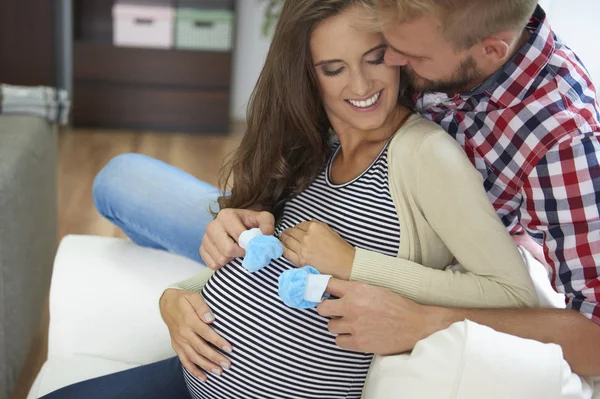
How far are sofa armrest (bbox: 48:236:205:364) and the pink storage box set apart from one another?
254 centimetres

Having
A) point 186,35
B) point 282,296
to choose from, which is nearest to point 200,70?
point 186,35

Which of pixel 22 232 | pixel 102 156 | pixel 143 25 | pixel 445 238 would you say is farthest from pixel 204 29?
pixel 445 238

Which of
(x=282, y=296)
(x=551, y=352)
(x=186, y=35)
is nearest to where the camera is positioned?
(x=551, y=352)

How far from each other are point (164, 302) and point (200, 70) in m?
Result: 2.89

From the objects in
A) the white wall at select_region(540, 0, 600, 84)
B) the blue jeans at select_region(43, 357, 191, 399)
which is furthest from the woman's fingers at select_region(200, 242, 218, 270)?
the white wall at select_region(540, 0, 600, 84)

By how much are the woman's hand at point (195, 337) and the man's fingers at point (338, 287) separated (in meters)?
0.21

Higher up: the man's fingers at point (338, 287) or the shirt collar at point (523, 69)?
the shirt collar at point (523, 69)

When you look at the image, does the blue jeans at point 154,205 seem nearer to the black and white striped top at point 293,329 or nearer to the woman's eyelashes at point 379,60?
the black and white striped top at point 293,329

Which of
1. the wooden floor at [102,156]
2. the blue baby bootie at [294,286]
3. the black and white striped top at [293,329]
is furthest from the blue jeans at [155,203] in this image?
the wooden floor at [102,156]

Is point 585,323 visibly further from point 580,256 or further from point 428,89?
point 428,89

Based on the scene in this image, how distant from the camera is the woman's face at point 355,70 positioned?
1232 millimetres

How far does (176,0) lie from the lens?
412 centimetres

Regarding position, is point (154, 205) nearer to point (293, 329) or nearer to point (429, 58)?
point (293, 329)

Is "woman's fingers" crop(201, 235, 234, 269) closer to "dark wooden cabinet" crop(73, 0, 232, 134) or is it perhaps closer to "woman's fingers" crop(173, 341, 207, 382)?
"woman's fingers" crop(173, 341, 207, 382)
